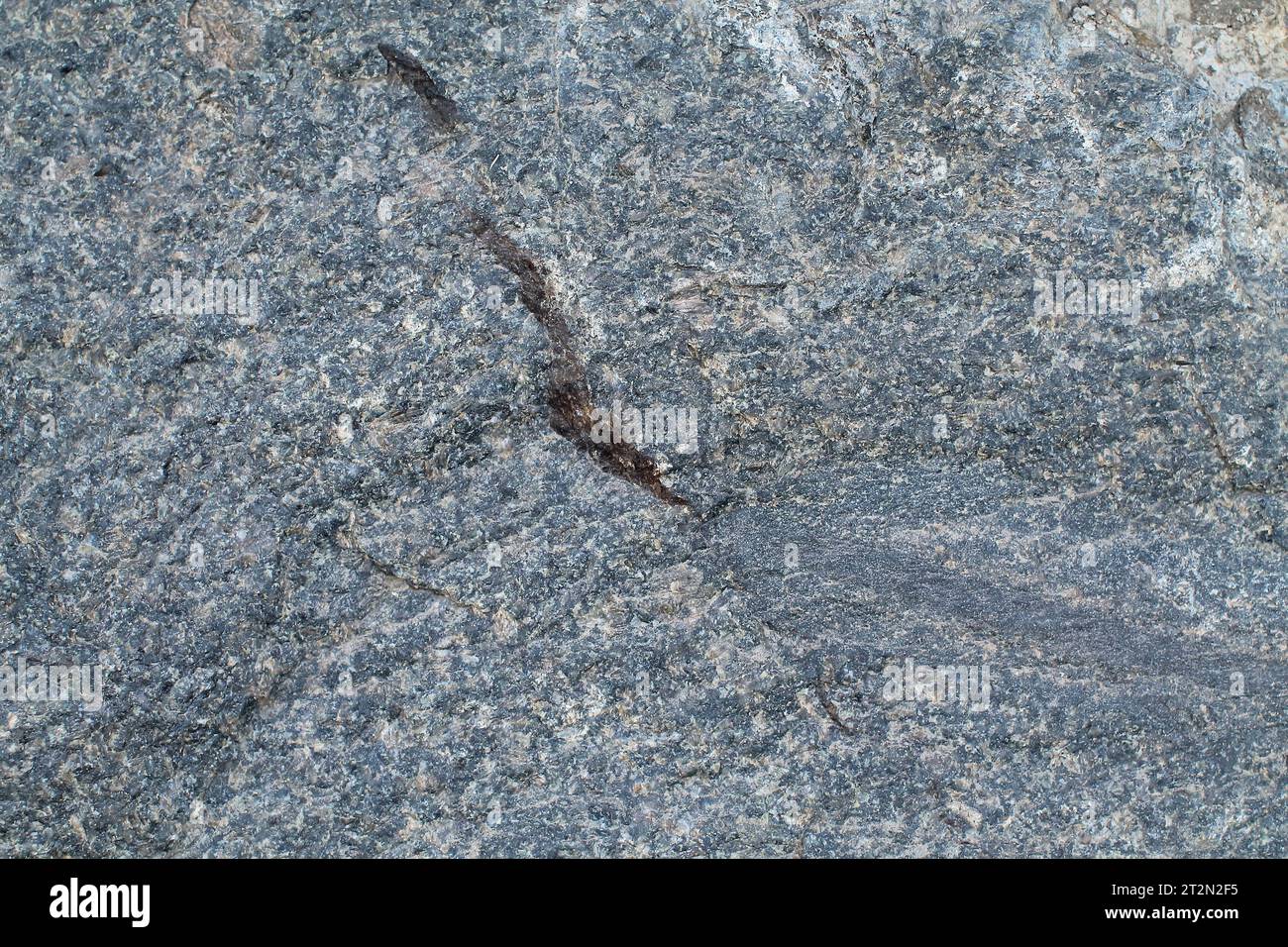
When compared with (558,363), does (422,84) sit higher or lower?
higher

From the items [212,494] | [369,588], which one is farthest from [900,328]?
[212,494]

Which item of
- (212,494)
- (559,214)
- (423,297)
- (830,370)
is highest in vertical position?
(559,214)

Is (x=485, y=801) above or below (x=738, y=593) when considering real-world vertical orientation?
below

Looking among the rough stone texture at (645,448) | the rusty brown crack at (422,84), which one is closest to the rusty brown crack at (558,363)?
the rough stone texture at (645,448)

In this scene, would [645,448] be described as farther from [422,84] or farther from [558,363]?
[422,84]

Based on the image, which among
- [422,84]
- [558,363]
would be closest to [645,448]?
[558,363]

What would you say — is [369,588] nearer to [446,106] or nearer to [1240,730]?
[446,106]

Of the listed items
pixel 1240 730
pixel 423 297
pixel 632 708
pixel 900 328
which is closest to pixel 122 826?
pixel 632 708

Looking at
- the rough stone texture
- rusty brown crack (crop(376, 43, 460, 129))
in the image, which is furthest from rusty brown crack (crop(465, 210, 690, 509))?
rusty brown crack (crop(376, 43, 460, 129))
